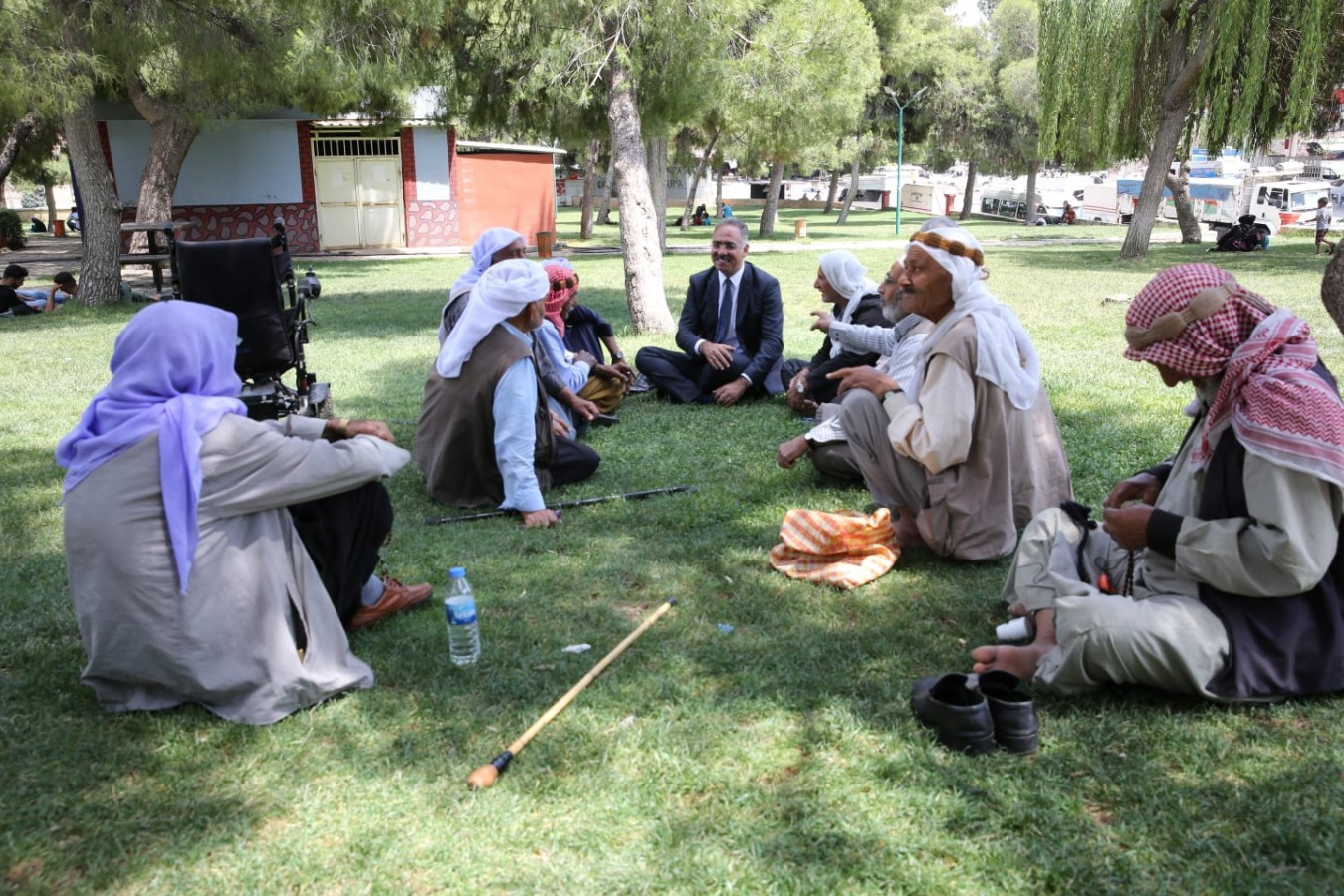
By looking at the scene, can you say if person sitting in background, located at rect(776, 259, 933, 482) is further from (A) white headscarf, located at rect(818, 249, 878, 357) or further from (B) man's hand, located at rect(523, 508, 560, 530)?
(B) man's hand, located at rect(523, 508, 560, 530)

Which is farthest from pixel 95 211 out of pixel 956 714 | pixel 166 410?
pixel 956 714

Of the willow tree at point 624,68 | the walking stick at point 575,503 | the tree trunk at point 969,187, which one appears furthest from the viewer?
the tree trunk at point 969,187

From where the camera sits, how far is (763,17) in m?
12.5

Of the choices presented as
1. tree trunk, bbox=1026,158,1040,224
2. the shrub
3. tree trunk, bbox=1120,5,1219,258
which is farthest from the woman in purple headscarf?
tree trunk, bbox=1026,158,1040,224

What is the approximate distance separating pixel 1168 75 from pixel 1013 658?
19.3m

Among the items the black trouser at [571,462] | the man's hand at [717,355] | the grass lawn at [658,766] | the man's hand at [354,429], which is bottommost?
the grass lawn at [658,766]

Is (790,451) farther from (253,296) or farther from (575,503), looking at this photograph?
(253,296)

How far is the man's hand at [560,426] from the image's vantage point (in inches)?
236

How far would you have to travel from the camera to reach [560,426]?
6125 millimetres

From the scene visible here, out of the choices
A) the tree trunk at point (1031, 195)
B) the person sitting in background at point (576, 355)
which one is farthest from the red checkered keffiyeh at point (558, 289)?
the tree trunk at point (1031, 195)

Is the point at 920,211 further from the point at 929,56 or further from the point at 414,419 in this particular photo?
the point at 414,419

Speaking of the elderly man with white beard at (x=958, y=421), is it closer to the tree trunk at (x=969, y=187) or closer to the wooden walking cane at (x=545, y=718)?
the wooden walking cane at (x=545, y=718)

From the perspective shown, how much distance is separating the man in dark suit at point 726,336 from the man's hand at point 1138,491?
4141 mm

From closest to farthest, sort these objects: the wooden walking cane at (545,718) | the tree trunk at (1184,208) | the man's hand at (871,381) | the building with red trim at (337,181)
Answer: the wooden walking cane at (545,718), the man's hand at (871,381), the building with red trim at (337,181), the tree trunk at (1184,208)
